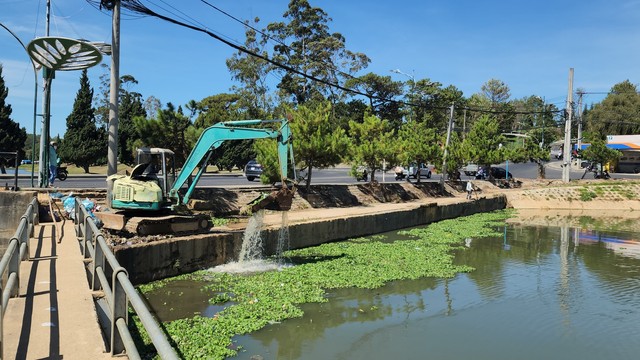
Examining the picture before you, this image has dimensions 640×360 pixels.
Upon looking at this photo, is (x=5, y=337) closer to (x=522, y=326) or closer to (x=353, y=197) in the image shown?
(x=522, y=326)

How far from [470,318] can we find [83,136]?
39.6 metres

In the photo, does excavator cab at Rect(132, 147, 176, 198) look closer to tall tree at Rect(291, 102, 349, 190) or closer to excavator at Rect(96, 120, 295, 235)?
excavator at Rect(96, 120, 295, 235)

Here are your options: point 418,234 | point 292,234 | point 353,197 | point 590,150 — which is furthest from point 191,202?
point 590,150

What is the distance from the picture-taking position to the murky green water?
332 inches

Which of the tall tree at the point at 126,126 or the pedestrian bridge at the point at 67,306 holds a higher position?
the tall tree at the point at 126,126

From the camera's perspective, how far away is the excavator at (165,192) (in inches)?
488

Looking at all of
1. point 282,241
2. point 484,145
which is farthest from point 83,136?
point 484,145

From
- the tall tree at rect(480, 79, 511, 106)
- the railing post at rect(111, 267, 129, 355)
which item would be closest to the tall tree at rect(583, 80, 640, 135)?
the tall tree at rect(480, 79, 511, 106)

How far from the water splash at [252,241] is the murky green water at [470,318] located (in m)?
2.96

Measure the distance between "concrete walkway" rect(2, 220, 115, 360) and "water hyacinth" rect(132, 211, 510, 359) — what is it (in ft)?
5.52

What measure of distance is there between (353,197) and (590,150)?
92.0 feet

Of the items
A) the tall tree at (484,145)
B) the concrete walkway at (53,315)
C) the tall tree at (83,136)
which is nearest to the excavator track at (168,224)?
the concrete walkway at (53,315)

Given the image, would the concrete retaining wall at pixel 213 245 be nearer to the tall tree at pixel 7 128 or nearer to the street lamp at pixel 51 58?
the street lamp at pixel 51 58

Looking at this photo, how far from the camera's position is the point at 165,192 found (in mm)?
13203
